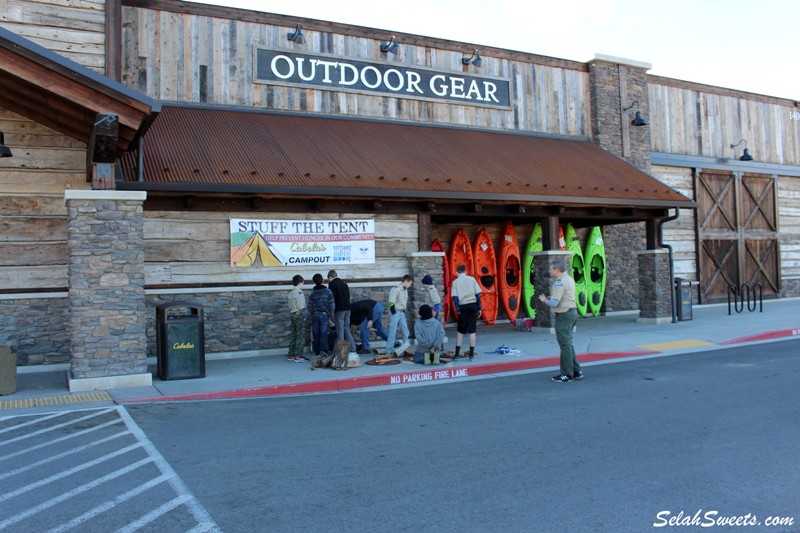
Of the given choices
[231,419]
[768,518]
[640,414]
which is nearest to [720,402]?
[640,414]

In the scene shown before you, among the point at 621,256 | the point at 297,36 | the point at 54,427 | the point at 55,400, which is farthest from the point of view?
the point at 621,256

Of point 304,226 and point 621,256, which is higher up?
point 304,226

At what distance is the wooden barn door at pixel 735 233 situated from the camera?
21172 mm

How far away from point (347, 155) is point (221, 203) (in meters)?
2.81

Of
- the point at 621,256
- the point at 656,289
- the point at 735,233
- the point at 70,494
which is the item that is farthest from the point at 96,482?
the point at 735,233

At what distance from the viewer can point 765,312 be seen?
1861 centimetres

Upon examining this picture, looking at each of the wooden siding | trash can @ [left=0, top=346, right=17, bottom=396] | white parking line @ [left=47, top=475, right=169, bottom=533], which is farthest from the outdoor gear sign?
white parking line @ [left=47, top=475, right=169, bottom=533]

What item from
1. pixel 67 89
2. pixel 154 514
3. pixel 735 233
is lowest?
pixel 154 514

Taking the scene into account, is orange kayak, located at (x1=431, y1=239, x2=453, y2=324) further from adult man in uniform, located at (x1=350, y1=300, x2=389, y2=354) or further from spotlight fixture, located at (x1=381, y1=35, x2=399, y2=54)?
spotlight fixture, located at (x1=381, y1=35, x2=399, y2=54)

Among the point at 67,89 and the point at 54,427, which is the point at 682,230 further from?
the point at 54,427

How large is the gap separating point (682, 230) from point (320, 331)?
537 inches

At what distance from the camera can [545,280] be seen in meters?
15.5

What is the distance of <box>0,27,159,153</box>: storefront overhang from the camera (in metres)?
8.62

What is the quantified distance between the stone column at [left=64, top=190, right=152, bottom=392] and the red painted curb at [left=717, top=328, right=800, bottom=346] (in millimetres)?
10679
